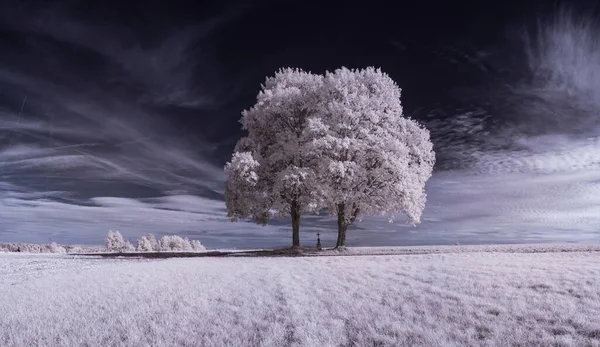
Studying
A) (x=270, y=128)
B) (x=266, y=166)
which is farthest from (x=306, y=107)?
(x=266, y=166)

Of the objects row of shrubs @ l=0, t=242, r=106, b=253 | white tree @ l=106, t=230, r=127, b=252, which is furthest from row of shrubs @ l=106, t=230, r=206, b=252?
row of shrubs @ l=0, t=242, r=106, b=253

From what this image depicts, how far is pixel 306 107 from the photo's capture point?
35906mm

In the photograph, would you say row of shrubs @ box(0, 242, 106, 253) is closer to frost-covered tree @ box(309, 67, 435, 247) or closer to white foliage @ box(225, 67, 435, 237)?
white foliage @ box(225, 67, 435, 237)

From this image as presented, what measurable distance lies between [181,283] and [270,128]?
23.0m

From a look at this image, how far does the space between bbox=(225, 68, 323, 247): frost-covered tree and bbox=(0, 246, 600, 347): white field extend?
17.0 meters

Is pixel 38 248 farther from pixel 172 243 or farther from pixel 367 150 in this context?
pixel 367 150

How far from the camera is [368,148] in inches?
1288

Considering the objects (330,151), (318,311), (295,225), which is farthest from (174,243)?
(318,311)

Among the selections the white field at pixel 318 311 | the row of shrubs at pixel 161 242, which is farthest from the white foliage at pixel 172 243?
the white field at pixel 318 311

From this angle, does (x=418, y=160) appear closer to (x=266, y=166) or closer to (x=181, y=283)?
(x=266, y=166)

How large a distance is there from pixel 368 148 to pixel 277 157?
287 inches

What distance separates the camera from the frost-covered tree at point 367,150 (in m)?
31.9

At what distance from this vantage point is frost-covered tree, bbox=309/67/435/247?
31856 mm

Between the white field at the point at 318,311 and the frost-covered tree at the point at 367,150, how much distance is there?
15706 mm
